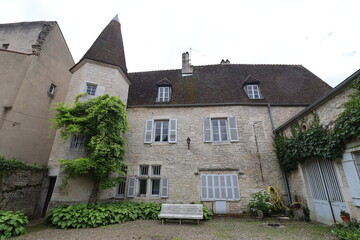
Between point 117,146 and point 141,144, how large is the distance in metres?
1.97

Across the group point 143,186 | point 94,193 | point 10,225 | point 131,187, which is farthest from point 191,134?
point 10,225

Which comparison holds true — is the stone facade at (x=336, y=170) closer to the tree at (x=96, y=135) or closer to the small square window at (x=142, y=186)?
the small square window at (x=142, y=186)

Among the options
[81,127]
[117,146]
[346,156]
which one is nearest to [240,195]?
[346,156]

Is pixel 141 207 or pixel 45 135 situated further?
pixel 45 135

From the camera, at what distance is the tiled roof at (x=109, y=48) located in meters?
8.64

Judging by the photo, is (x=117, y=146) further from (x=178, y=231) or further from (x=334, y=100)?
(x=334, y=100)

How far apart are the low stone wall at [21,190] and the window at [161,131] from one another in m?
4.69

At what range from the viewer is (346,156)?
4.80 m

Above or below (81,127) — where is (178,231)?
below

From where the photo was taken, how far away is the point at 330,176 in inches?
217

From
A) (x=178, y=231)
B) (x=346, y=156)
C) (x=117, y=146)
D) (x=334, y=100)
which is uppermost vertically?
(x=334, y=100)

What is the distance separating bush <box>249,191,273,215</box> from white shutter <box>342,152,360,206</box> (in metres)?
2.72

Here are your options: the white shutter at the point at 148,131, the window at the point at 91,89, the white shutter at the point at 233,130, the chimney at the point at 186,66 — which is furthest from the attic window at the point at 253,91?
the window at the point at 91,89

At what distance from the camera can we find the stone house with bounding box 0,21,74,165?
7.96 m
